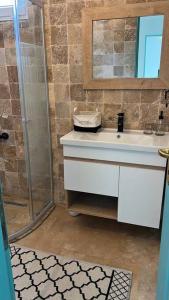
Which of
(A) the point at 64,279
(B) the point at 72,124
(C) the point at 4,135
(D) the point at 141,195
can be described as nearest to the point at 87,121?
(B) the point at 72,124

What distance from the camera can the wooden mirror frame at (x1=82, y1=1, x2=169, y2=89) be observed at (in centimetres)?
182

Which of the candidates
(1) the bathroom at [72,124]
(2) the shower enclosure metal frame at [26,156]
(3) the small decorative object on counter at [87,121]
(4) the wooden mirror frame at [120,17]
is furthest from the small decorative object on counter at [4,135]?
(4) the wooden mirror frame at [120,17]

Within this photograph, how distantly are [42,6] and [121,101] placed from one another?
42.3 inches

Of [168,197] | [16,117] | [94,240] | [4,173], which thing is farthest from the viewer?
[4,173]

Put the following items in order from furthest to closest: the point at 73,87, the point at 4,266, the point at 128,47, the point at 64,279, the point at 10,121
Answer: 1. the point at 10,121
2. the point at 73,87
3. the point at 128,47
4. the point at 64,279
5. the point at 4,266

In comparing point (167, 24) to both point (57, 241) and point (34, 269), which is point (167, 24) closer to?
point (57, 241)

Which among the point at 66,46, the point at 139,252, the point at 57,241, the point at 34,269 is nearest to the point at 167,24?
the point at 66,46

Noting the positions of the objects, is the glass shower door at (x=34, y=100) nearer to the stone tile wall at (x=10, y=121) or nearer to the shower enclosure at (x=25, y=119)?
the shower enclosure at (x=25, y=119)

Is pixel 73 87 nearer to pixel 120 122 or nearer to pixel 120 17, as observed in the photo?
pixel 120 122

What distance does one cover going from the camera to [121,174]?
1867 mm

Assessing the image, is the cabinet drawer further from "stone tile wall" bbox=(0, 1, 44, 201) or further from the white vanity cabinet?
"stone tile wall" bbox=(0, 1, 44, 201)

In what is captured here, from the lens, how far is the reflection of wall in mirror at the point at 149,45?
184 cm

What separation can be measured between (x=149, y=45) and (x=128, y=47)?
17cm

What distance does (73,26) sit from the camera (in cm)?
205
